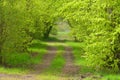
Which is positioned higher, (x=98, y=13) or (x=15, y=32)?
(x=98, y=13)

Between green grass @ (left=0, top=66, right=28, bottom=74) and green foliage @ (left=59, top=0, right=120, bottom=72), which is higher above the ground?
green foliage @ (left=59, top=0, right=120, bottom=72)

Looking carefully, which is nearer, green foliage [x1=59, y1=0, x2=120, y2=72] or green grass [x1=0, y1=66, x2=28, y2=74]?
green foliage [x1=59, y1=0, x2=120, y2=72]

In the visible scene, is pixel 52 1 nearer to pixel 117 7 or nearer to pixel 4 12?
pixel 4 12

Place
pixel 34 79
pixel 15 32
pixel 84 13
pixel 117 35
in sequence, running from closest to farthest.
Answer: pixel 34 79 → pixel 117 35 → pixel 84 13 → pixel 15 32

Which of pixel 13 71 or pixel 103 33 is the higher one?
pixel 103 33

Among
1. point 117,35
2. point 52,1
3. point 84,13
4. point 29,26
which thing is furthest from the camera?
point 52,1

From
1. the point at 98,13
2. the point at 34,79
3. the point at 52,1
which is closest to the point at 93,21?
the point at 98,13

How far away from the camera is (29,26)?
34.3 meters

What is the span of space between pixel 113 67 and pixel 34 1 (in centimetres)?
1478

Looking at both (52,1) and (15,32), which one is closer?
(15,32)

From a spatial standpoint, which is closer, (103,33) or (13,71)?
(103,33)

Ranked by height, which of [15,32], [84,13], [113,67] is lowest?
[113,67]

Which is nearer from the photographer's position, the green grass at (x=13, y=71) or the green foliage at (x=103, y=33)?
the green foliage at (x=103, y=33)

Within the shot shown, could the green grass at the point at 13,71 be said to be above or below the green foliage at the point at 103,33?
below
